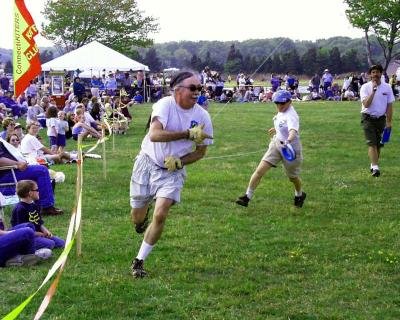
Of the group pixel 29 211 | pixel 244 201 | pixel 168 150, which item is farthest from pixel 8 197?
pixel 244 201

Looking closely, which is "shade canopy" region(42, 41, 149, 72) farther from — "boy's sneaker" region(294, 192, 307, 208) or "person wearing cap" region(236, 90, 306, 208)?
"boy's sneaker" region(294, 192, 307, 208)

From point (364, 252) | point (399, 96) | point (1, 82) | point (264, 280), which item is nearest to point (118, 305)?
point (264, 280)

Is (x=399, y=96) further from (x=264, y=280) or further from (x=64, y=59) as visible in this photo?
(x=264, y=280)

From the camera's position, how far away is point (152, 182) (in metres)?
6.34

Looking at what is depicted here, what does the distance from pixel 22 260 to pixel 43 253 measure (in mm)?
231

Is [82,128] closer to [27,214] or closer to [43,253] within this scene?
[27,214]

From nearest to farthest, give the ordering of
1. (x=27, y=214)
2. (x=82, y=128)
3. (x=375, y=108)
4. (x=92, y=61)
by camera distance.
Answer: (x=27, y=214) → (x=375, y=108) → (x=82, y=128) → (x=92, y=61)

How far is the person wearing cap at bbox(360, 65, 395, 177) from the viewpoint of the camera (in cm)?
1160

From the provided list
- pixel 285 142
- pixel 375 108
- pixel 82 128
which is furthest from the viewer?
pixel 82 128

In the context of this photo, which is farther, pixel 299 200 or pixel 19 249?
pixel 299 200

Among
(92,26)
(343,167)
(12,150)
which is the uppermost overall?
(92,26)

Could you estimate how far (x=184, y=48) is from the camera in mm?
69375

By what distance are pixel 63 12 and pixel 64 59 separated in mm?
24922

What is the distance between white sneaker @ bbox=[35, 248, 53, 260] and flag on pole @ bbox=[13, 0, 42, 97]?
7.51 metres
